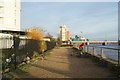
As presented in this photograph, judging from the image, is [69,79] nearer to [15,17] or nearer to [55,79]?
[55,79]

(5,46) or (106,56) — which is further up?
(5,46)

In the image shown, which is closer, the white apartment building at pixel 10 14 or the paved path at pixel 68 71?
the paved path at pixel 68 71

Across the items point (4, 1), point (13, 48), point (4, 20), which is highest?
point (4, 1)

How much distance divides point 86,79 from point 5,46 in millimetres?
4692

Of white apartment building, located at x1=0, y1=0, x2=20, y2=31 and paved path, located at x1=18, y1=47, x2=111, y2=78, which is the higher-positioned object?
white apartment building, located at x1=0, y1=0, x2=20, y2=31

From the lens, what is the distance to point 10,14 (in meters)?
47.6

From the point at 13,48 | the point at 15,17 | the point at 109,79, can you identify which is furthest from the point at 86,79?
the point at 15,17

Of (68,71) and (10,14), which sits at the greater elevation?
(10,14)

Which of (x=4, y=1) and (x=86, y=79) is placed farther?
(x=4, y=1)

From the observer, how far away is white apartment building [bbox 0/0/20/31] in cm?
4497

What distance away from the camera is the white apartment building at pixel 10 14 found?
4497 centimetres

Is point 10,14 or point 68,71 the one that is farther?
point 10,14

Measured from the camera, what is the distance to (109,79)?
232 inches

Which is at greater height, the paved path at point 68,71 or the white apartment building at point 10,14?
the white apartment building at point 10,14
